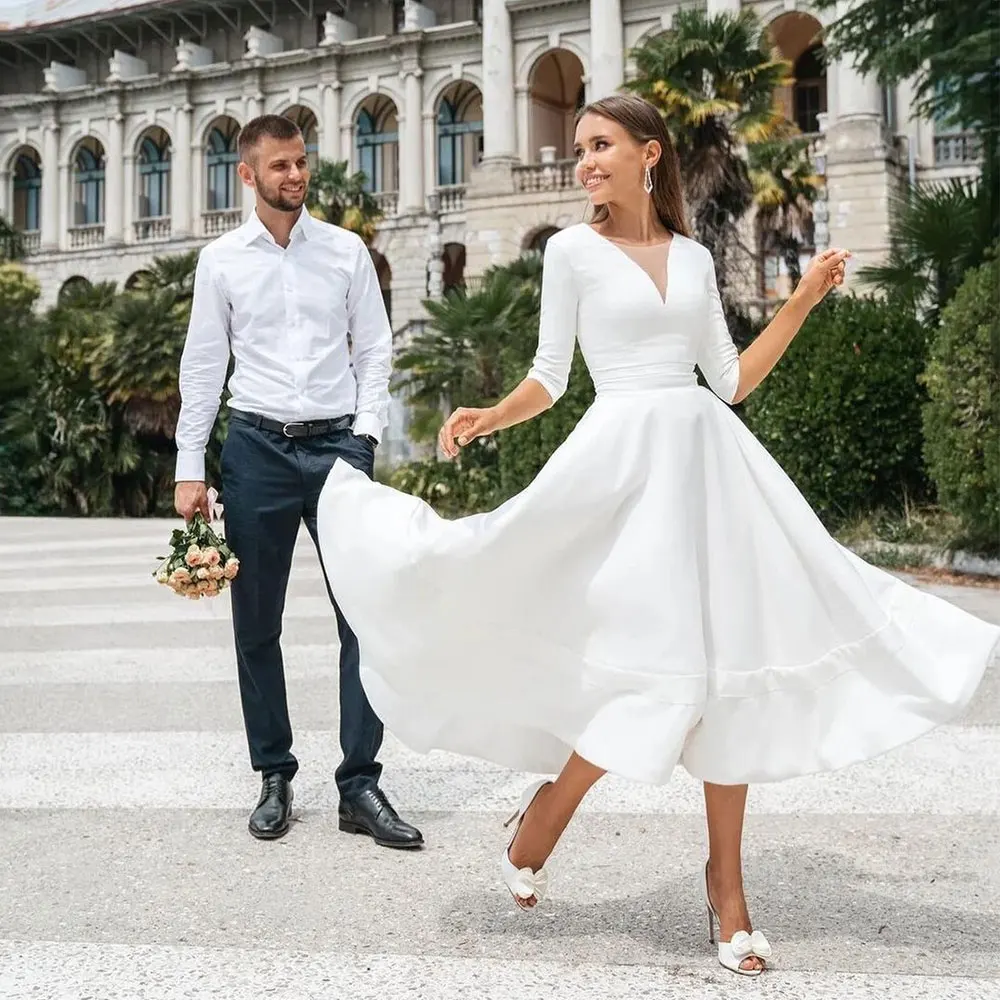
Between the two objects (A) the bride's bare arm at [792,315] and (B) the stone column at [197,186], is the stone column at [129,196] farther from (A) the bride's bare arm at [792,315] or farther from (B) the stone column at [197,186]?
(A) the bride's bare arm at [792,315]

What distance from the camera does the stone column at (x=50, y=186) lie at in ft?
172

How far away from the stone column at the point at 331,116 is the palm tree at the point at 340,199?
9.63 m

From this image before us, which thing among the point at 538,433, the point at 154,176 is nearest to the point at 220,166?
the point at 154,176

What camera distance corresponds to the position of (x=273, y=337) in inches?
150

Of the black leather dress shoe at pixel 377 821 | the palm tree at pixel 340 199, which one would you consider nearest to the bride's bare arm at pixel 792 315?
the black leather dress shoe at pixel 377 821

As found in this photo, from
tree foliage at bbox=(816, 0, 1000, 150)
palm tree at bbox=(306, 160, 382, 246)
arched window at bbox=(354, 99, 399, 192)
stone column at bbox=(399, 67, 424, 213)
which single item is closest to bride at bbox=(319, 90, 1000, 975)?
tree foliage at bbox=(816, 0, 1000, 150)

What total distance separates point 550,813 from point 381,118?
4680 cm

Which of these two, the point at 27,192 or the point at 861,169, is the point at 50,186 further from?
the point at 861,169

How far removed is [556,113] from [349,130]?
25.7ft

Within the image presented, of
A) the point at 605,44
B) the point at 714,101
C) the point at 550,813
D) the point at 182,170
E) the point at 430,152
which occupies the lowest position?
the point at 550,813

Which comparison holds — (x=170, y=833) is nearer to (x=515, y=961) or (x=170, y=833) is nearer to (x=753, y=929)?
(x=515, y=961)

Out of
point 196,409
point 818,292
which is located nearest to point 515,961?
point 818,292

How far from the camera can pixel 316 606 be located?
9.25 m

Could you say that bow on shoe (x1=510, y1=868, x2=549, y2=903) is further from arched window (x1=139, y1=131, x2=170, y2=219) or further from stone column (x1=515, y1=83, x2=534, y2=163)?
arched window (x1=139, y1=131, x2=170, y2=219)
